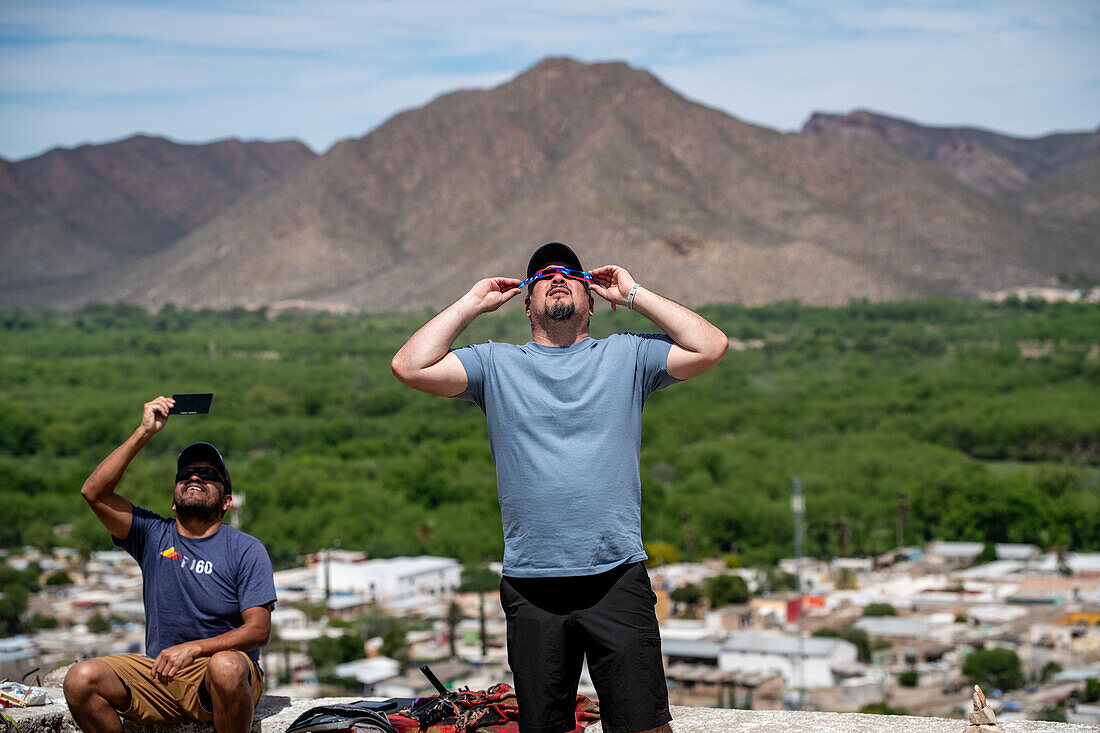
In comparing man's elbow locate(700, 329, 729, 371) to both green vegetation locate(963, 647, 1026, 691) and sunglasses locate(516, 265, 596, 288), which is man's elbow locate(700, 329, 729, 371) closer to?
sunglasses locate(516, 265, 596, 288)

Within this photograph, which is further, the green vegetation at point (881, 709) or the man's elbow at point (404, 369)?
the green vegetation at point (881, 709)

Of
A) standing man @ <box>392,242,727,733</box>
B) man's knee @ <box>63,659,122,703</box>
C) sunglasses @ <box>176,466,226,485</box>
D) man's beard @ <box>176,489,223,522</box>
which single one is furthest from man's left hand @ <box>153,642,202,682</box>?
standing man @ <box>392,242,727,733</box>

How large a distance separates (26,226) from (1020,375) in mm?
152918

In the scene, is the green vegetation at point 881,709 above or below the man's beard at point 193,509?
below

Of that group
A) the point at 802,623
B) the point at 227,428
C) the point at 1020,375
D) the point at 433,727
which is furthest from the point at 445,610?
the point at 1020,375

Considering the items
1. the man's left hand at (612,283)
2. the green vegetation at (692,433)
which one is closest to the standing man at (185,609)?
the man's left hand at (612,283)

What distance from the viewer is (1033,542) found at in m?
45.6

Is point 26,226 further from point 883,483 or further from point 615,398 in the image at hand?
point 615,398

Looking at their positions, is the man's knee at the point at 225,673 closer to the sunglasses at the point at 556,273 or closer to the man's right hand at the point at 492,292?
the man's right hand at the point at 492,292

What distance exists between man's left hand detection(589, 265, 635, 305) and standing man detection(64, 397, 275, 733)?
1.44 meters

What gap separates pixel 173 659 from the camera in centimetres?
384

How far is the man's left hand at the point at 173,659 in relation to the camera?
151 inches

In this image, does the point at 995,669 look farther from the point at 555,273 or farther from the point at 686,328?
the point at 555,273

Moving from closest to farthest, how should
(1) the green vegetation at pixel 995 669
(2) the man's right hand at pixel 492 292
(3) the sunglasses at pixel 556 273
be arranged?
(3) the sunglasses at pixel 556 273
(2) the man's right hand at pixel 492 292
(1) the green vegetation at pixel 995 669
